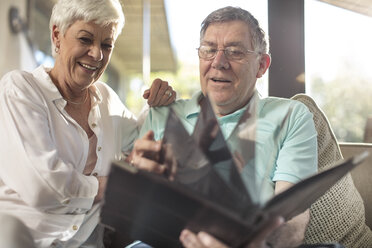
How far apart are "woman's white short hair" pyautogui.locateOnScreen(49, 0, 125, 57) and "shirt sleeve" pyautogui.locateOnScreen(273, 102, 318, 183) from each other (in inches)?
28.6

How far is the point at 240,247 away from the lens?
29.2 inches

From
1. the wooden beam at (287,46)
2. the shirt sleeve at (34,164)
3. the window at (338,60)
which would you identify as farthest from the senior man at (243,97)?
the window at (338,60)

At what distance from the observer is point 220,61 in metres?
1.39

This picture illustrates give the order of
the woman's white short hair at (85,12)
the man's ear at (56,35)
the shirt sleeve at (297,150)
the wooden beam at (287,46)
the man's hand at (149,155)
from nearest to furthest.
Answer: the man's hand at (149,155), the shirt sleeve at (297,150), the woman's white short hair at (85,12), the man's ear at (56,35), the wooden beam at (287,46)

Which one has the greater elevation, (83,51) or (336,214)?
(83,51)

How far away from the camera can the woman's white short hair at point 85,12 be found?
138 cm

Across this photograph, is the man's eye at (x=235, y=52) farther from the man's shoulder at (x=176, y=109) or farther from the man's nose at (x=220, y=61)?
the man's shoulder at (x=176, y=109)

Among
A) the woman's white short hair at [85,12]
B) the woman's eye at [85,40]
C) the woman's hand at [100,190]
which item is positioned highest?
the woman's white short hair at [85,12]

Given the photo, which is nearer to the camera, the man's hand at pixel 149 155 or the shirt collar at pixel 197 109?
the man's hand at pixel 149 155

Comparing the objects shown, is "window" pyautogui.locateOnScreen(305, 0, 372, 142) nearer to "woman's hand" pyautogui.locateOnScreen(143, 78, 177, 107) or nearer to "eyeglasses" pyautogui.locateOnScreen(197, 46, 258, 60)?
"eyeglasses" pyautogui.locateOnScreen(197, 46, 258, 60)

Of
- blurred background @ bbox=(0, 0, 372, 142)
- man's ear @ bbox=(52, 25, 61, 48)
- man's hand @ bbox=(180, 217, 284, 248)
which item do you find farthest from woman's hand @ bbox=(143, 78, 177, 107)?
man's hand @ bbox=(180, 217, 284, 248)

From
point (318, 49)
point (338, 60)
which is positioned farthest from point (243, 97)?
point (338, 60)

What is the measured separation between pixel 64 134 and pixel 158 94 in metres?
0.37

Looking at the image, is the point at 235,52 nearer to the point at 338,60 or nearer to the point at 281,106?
the point at 281,106
